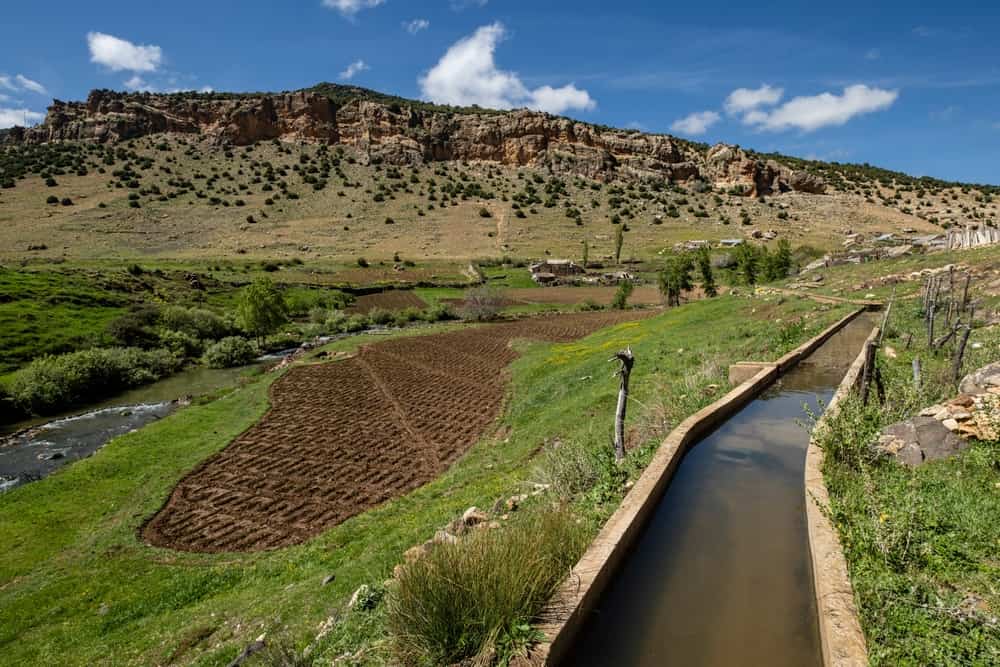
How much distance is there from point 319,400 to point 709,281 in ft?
151

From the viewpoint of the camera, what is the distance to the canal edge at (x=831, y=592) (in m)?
3.84

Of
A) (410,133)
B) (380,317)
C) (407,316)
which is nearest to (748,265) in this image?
(407,316)

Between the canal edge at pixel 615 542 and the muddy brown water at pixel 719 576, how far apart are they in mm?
189

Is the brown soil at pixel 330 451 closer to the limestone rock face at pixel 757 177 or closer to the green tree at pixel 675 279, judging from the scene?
the green tree at pixel 675 279

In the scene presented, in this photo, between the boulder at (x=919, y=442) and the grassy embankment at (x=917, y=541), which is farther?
the boulder at (x=919, y=442)

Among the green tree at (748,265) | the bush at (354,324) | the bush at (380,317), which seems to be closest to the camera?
the bush at (354,324)

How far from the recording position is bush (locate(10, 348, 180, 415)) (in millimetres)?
26547

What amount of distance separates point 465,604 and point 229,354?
40.3m

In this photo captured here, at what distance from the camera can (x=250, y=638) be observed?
7836mm

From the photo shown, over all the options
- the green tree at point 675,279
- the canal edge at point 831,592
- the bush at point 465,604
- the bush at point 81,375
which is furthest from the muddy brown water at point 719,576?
the green tree at point 675,279

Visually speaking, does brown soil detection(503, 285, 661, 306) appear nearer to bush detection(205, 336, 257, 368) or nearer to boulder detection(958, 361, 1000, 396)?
bush detection(205, 336, 257, 368)

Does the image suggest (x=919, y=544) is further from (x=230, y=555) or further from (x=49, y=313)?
(x=49, y=313)

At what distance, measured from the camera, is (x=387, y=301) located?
63531 millimetres

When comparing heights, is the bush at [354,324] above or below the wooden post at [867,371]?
below
